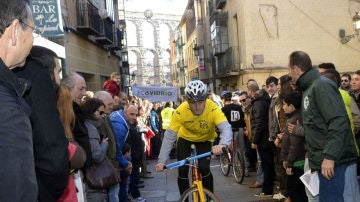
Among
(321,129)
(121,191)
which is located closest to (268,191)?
(121,191)

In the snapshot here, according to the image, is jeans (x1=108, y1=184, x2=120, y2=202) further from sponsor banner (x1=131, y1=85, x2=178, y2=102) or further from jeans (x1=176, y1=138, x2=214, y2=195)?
sponsor banner (x1=131, y1=85, x2=178, y2=102)

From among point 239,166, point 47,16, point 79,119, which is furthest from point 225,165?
point 79,119

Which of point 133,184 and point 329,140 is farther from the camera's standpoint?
point 133,184

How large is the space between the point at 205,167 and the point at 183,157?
0.44 meters

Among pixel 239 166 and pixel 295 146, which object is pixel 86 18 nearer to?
pixel 239 166

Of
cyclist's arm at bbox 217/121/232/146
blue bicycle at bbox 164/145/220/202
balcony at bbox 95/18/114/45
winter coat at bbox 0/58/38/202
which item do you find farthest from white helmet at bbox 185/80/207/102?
balcony at bbox 95/18/114/45

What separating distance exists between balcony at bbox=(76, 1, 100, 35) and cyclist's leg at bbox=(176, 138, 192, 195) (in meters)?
10.2

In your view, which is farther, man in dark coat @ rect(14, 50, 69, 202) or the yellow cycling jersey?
the yellow cycling jersey

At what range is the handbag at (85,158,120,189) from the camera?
4.43 meters

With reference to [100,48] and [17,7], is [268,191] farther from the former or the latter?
[100,48]

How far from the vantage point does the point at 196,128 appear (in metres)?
5.43

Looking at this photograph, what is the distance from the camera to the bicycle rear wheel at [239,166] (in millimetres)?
9176

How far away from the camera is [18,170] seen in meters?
→ 1.55

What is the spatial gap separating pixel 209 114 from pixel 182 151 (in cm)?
68
